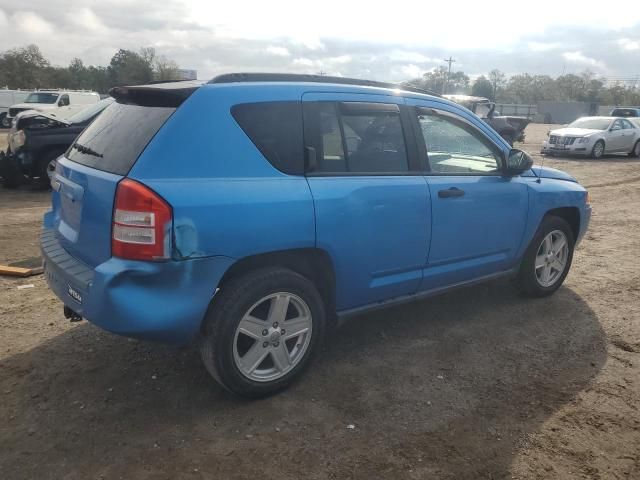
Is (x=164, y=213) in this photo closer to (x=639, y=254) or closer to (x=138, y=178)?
(x=138, y=178)

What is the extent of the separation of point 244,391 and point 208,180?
123cm

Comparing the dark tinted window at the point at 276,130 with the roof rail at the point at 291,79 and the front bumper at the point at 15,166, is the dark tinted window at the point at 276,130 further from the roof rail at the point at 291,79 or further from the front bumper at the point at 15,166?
the front bumper at the point at 15,166

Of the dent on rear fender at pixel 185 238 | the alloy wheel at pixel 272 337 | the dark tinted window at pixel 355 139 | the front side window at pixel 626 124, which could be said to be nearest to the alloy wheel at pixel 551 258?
the dark tinted window at pixel 355 139

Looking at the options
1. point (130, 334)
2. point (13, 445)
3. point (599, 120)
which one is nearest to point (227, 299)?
point (130, 334)

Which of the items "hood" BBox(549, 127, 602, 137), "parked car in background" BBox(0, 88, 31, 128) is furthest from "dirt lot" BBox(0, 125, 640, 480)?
"parked car in background" BBox(0, 88, 31, 128)

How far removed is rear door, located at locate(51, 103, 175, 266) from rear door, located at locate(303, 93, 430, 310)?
95 cm

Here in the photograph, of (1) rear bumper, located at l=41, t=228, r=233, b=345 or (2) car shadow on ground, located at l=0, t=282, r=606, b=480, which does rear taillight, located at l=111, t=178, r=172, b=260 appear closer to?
(1) rear bumper, located at l=41, t=228, r=233, b=345

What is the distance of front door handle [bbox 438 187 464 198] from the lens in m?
3.85

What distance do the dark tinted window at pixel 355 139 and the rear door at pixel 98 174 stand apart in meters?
0.89

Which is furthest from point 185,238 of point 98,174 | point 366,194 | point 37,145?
point 37,145

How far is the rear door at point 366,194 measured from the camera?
3316 millimetres

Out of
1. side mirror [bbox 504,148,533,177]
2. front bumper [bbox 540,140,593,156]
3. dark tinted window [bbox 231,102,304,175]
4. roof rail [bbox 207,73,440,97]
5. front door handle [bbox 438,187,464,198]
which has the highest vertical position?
roof rail [bbox 207,73,440,97]

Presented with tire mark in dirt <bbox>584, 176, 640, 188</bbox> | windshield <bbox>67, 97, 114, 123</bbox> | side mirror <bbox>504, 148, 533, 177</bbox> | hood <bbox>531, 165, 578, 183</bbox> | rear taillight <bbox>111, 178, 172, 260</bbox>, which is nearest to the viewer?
rear taillight <bbox>111, 178, 172, 260</bbox>

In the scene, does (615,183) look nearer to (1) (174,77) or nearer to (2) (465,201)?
(2) (465,201)
